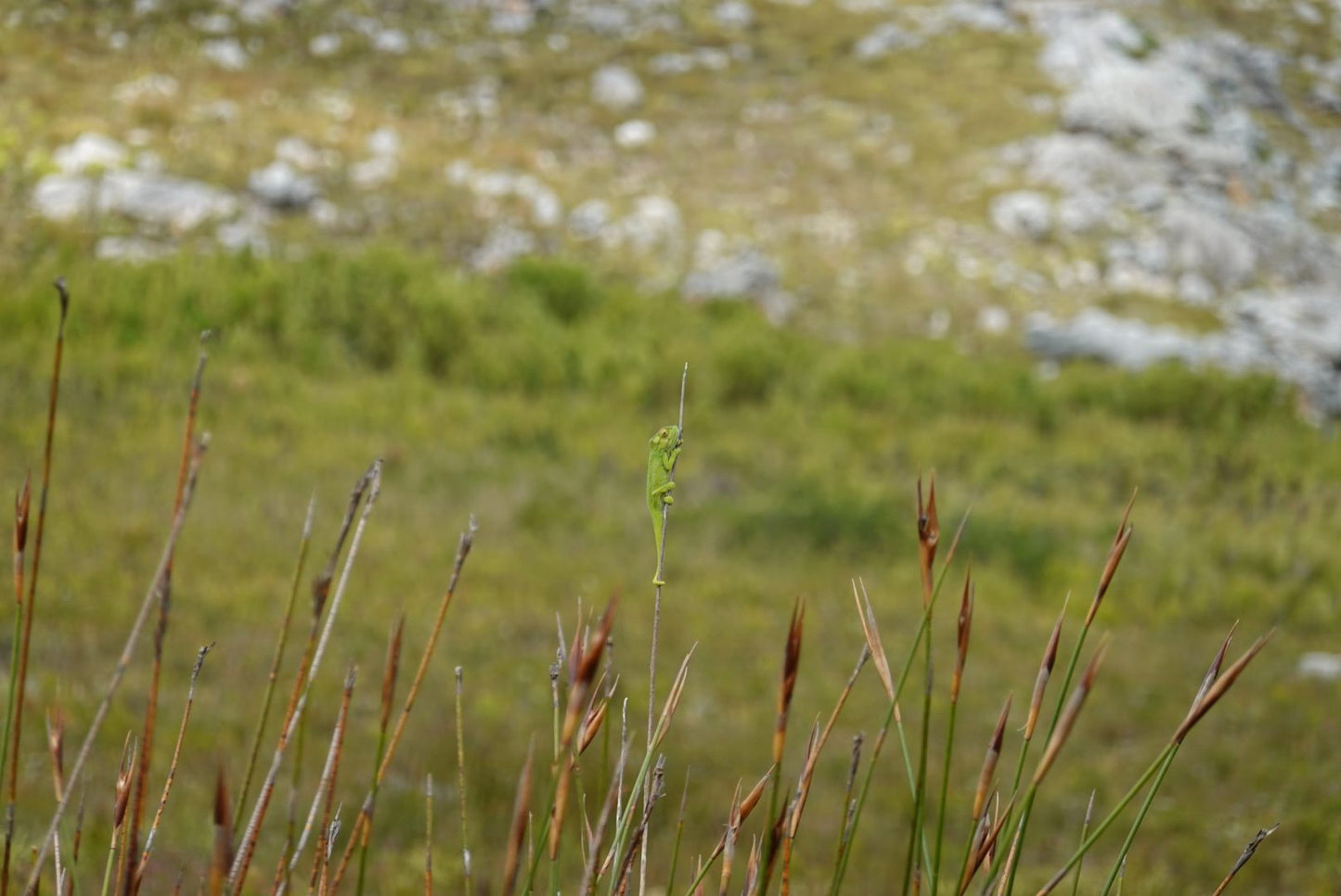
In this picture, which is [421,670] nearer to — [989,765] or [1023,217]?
[989,765]

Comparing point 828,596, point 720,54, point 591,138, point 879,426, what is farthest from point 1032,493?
point 720,54

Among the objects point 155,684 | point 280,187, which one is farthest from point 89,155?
point 155,684

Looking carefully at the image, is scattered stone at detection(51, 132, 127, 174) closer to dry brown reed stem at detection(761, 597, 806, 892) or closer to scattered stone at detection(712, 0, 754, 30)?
scattered stone at detection(712, 0, 754, 30)

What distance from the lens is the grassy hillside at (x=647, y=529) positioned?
478 cm

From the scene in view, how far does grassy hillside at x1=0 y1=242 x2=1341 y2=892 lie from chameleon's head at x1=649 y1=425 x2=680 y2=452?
10.0 inches

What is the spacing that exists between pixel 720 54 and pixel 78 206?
1459cm

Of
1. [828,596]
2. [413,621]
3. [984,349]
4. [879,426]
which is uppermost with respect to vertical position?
[413,621]

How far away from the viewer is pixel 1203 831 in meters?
Answer: 4.66

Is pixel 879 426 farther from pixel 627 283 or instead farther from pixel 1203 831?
pixel 1203 831

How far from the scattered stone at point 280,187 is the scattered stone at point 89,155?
1780mm

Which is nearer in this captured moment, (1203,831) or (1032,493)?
(1203,831)

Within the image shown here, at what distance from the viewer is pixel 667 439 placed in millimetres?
938

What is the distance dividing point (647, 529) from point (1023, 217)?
486 inches

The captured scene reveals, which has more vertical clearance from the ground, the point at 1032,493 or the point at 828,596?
the point at 828,596
